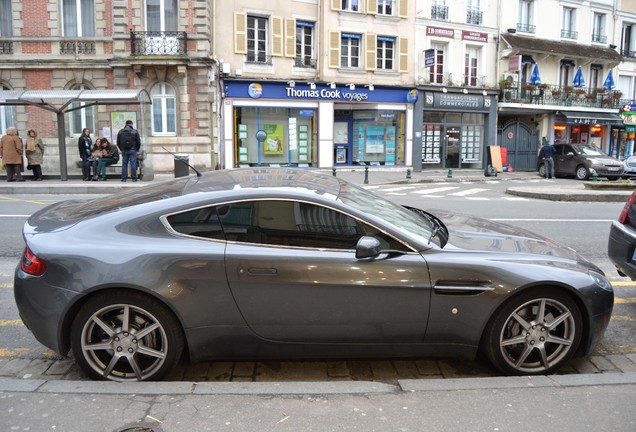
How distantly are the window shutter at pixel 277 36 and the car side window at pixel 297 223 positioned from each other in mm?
21477

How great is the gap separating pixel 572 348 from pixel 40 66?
2333 cm

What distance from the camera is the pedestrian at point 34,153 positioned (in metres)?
17.9

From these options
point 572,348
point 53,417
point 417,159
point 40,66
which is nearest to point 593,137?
point 417,159

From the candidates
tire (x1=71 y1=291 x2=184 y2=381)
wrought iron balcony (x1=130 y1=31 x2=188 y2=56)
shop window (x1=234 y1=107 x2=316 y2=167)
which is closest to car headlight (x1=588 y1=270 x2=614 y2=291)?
tire (x1=71 y1=291 x2=184 y2=381)

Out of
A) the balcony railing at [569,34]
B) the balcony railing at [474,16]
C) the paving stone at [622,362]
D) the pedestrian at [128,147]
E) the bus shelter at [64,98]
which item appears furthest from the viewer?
the balcony railing at [569,34]

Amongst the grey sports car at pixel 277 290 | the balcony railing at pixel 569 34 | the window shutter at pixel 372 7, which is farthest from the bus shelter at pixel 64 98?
the balcony railing at pixel 569 34

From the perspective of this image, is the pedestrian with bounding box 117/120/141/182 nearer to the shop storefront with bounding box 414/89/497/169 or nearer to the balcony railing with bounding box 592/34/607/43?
the shop storefront with bounding box 414/89/497/169

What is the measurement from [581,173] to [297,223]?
77.4ft

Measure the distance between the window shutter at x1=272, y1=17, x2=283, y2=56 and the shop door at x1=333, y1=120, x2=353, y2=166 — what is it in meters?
4.44

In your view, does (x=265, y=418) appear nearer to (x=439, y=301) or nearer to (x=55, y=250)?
(x=439, y=301)

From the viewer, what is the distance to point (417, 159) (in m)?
26.8

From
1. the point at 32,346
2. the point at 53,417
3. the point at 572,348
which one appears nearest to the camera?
the point at 53,417

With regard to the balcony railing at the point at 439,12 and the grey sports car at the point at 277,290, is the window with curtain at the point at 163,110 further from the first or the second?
the grey sports car at the point at 277,290

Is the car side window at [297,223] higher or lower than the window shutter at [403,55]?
lower
